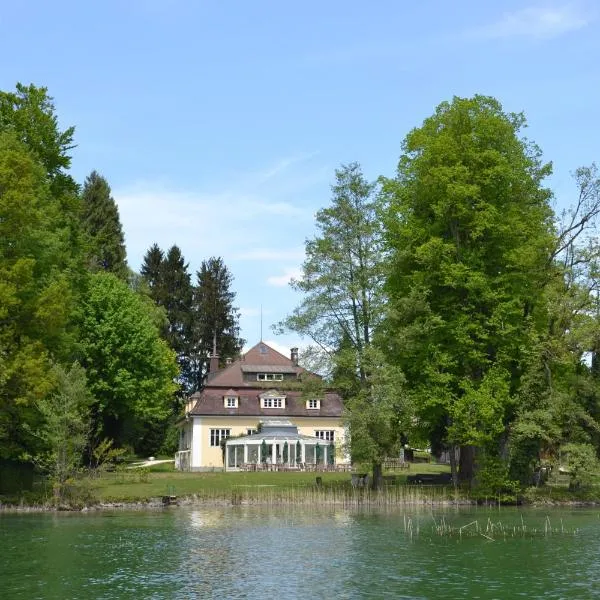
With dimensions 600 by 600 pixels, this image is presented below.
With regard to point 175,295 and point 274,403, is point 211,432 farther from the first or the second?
point 175,295

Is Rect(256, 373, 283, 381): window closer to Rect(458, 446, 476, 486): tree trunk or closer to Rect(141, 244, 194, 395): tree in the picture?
Rect(141, 244, 194, 395): tree

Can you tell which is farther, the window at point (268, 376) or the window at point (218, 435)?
the window at point (268, 376)

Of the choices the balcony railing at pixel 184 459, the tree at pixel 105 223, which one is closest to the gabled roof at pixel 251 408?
the balcony railing at pixel 184 459

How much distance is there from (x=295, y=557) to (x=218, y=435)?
41.2 metres

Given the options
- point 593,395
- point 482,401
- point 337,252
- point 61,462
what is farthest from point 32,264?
point 593,395

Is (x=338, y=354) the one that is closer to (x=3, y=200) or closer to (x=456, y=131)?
(x=456, y=131)

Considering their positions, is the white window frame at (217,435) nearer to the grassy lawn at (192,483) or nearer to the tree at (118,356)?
the tree at (118,356)

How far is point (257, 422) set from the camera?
204 feet

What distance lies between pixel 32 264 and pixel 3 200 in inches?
103

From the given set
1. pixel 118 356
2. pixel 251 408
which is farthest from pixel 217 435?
pixel 118 356

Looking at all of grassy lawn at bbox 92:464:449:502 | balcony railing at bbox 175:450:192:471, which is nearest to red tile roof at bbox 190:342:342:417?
balcony railing at bbox 175:450:192:471

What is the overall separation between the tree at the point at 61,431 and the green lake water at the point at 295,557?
330 cm

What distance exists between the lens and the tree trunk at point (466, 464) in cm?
4098

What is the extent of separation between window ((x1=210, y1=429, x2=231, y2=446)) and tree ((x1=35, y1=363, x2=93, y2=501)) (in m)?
26.3
